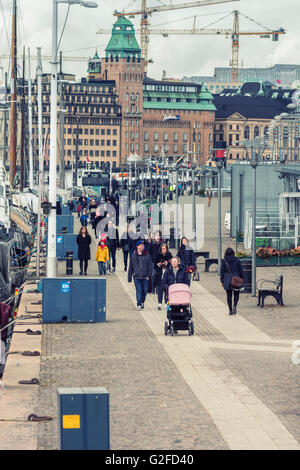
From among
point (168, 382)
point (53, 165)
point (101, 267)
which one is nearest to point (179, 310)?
point (168, 382)

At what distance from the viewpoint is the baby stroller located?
1955 cm

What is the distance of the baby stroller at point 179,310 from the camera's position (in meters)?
19.5

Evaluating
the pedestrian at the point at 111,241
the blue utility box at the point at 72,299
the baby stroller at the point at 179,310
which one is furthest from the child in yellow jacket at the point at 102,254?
the baby stroller at the point at 179,310

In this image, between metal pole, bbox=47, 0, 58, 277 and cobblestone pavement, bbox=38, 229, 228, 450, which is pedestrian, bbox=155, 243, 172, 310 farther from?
metal pole, bbox=47, 0, 58, 277

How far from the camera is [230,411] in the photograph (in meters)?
12.9

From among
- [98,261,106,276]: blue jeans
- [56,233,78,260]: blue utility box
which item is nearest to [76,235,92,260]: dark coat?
[98,261,106,276]: blue jeans

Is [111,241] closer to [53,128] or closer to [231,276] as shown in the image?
[53,128]

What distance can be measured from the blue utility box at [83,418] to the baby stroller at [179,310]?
9855mm

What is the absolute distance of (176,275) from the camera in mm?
21578

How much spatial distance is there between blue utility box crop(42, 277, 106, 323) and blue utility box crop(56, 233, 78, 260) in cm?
1601

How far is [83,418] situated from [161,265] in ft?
47.0
